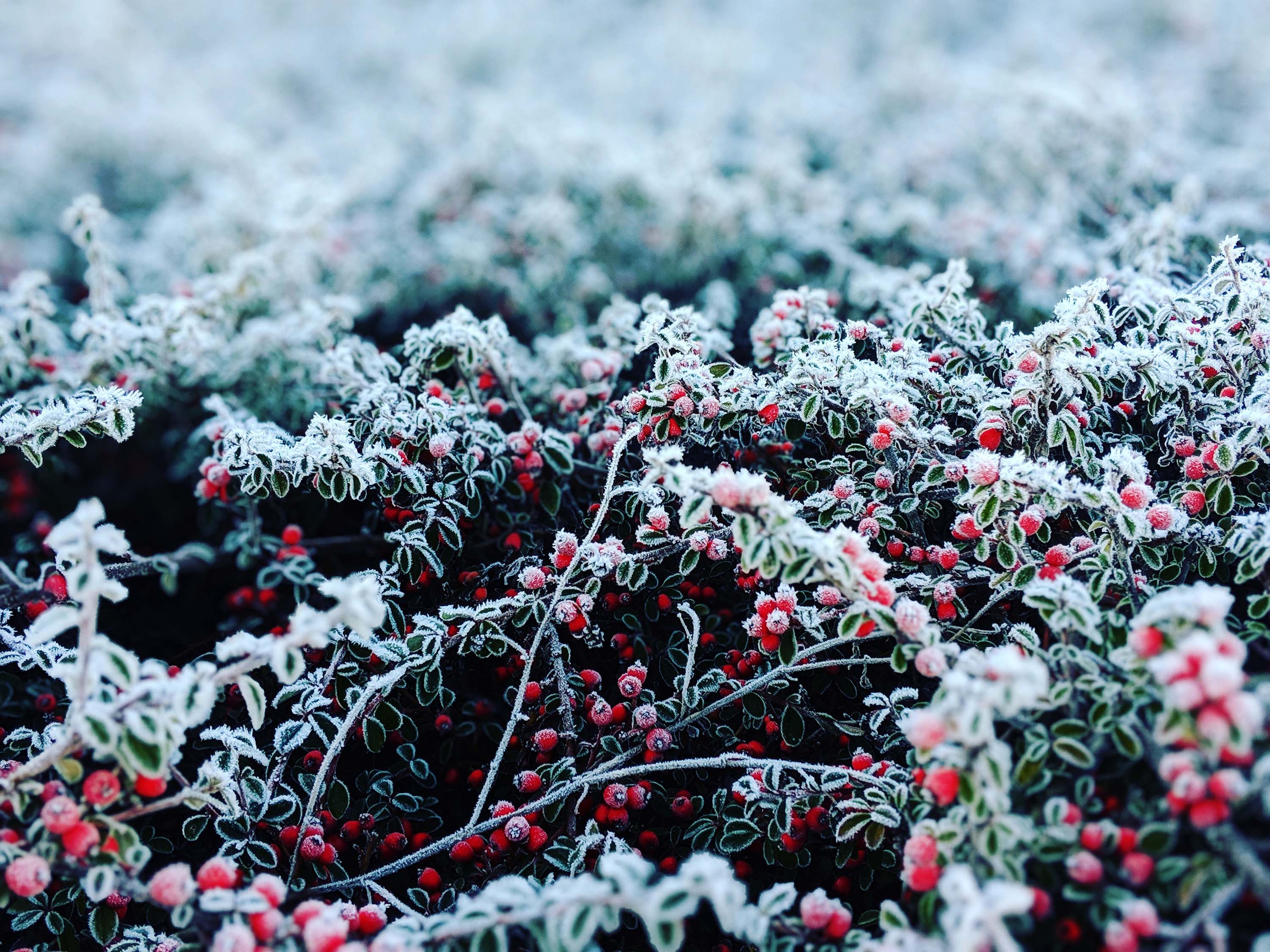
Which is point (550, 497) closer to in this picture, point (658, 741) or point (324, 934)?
point (658, 741)

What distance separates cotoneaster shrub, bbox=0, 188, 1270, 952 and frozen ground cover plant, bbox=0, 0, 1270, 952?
Result: 11mm

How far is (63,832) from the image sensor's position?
4.23ft

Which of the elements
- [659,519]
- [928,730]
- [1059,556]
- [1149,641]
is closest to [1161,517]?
[1059,556]

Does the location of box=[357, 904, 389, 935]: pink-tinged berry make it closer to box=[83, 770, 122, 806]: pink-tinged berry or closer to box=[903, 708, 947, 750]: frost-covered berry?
box=[83, 770, 122, 806]: pink-tinged berry

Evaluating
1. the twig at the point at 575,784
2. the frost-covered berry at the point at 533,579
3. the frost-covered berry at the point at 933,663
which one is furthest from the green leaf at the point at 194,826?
the frost-covered berry at the point at 933,663

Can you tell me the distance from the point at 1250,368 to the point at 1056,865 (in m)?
1.32

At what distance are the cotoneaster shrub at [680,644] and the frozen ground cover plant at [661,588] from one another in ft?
0.04

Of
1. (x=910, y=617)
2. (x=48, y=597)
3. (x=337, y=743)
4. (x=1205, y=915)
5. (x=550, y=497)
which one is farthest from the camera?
(x=550, y=497)

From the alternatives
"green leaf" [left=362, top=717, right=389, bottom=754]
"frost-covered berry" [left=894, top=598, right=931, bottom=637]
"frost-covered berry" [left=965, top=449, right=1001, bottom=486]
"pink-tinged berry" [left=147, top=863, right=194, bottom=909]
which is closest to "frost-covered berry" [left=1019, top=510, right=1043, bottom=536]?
"frost-covered berry" [left=965, top=449, right=1001, bottom=486]

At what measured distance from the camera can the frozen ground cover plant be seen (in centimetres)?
123

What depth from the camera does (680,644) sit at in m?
1.99

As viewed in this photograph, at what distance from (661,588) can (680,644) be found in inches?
5.7

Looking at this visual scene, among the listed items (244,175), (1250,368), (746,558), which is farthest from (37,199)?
(1250,368)

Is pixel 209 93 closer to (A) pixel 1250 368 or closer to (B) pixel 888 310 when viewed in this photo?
(B) pixel 888 310
